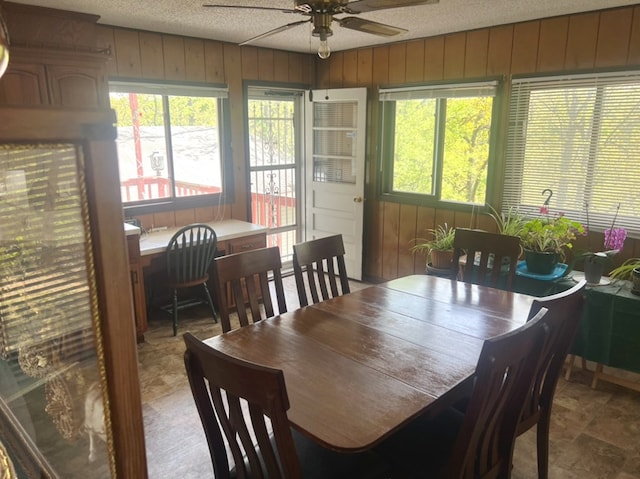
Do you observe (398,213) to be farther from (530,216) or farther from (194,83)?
(194,83)

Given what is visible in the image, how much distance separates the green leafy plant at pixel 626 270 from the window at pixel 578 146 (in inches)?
8.1

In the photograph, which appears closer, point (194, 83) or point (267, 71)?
point (194, 83)

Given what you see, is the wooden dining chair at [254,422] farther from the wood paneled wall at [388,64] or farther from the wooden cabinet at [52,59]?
the wood paneled wall at [388,64]

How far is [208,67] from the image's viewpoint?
13.7 ft

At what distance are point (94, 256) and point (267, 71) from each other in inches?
173

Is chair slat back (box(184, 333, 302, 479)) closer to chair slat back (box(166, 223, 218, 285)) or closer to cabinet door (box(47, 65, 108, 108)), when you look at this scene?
chair slat back (box(166, 223, 218, 285))

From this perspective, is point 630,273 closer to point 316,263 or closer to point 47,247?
point 316,263

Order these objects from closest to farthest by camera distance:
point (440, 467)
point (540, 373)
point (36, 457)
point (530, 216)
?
1. point (36, 457)
2. point (440, 467)
3. point (540, 373)
4. point (530, 216)

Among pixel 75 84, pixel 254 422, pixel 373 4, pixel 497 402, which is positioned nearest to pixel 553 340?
pixel 497 402

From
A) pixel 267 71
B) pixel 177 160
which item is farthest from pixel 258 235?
pixel 267 71

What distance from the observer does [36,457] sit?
833mm

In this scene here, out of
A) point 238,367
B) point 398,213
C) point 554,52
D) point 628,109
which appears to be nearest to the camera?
point 238,367

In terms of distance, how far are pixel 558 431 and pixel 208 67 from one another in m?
3.83

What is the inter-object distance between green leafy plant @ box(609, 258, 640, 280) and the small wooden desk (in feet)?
8.81
